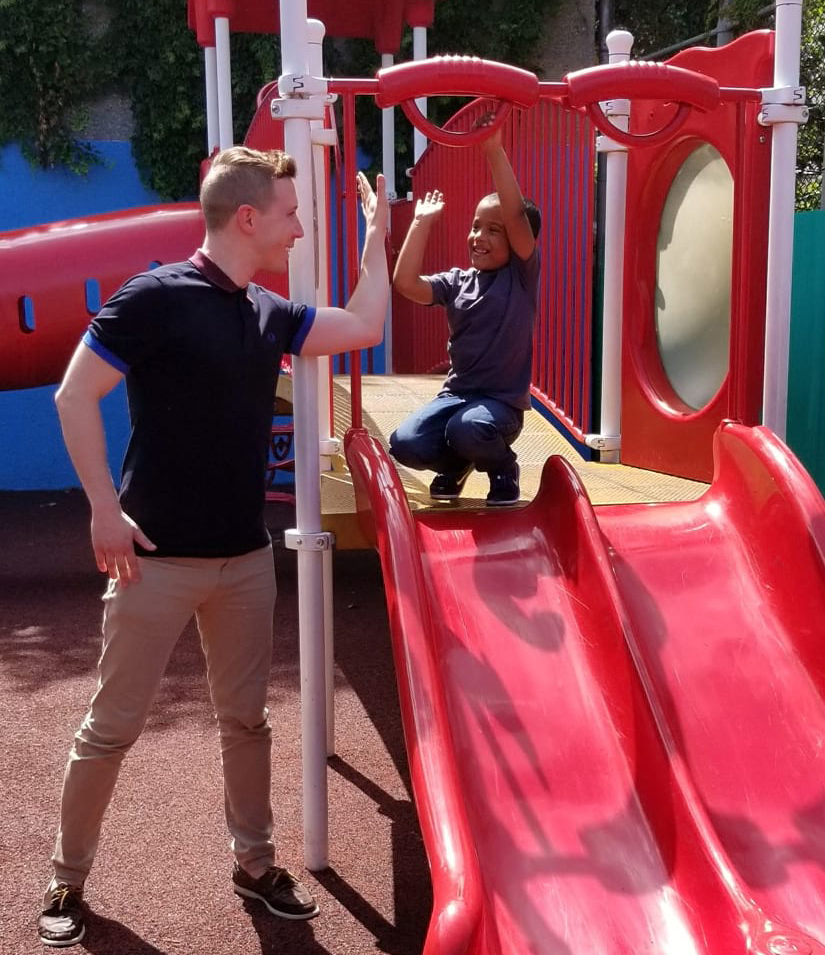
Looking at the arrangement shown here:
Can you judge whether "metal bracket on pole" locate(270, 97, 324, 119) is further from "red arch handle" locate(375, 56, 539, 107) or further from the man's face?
the man's face

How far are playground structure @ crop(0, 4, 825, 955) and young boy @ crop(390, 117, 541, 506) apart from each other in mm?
236

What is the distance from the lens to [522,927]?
2.29 metres

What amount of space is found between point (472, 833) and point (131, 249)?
15.3ft

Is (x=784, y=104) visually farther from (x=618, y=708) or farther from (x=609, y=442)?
(x=618, y=708)

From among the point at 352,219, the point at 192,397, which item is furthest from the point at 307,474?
the point at 352,219

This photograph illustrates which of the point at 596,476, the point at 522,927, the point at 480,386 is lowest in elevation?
the point at 522,927

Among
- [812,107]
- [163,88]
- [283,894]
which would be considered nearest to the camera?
[283,894]

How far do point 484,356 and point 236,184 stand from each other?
124 centimetres

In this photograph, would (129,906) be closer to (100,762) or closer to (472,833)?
(100,762)

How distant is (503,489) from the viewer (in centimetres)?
360

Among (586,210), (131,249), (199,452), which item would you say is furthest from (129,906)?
(131,249)

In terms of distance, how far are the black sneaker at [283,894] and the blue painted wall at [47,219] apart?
21.9 feet

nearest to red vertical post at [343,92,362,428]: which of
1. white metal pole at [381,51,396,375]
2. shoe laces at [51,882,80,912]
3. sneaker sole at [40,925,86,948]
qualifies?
shoe laces at [51,882,80,912]

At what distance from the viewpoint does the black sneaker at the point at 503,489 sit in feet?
11.8
